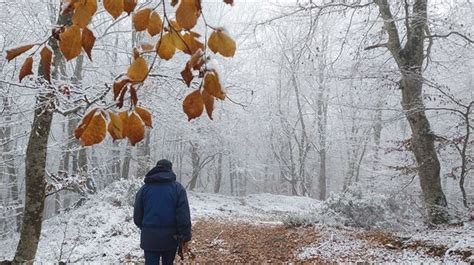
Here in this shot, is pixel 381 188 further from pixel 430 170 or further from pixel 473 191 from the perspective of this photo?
pixel 430 170

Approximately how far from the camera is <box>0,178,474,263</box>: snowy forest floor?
19.9 feet

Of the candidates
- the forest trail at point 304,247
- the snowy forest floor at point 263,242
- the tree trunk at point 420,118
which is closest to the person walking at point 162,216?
the forest trail at point 304,247

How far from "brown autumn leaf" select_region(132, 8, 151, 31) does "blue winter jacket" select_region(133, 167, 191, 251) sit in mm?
3528

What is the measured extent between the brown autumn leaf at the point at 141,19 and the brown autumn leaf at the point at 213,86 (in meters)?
0.22

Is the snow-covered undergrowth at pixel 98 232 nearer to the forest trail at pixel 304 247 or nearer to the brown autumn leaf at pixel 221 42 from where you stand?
the forest trail at pixel 304 247

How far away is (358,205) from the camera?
Answer: 959 cm

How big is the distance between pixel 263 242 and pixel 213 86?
23.9 feet

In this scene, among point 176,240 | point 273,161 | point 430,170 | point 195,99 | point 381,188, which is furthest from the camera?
point 273,161

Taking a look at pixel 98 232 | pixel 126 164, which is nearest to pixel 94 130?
pixel 98 232

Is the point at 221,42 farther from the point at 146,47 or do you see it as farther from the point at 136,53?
the point at 146,47

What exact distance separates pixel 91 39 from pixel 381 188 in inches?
544

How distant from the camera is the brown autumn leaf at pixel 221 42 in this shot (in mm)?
1133

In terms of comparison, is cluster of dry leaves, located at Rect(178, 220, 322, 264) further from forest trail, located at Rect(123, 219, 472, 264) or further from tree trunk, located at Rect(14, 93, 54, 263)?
tree trunk, located at Rect(14, 93, 54, 263)

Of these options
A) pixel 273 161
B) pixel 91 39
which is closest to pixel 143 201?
pixel 91 39
